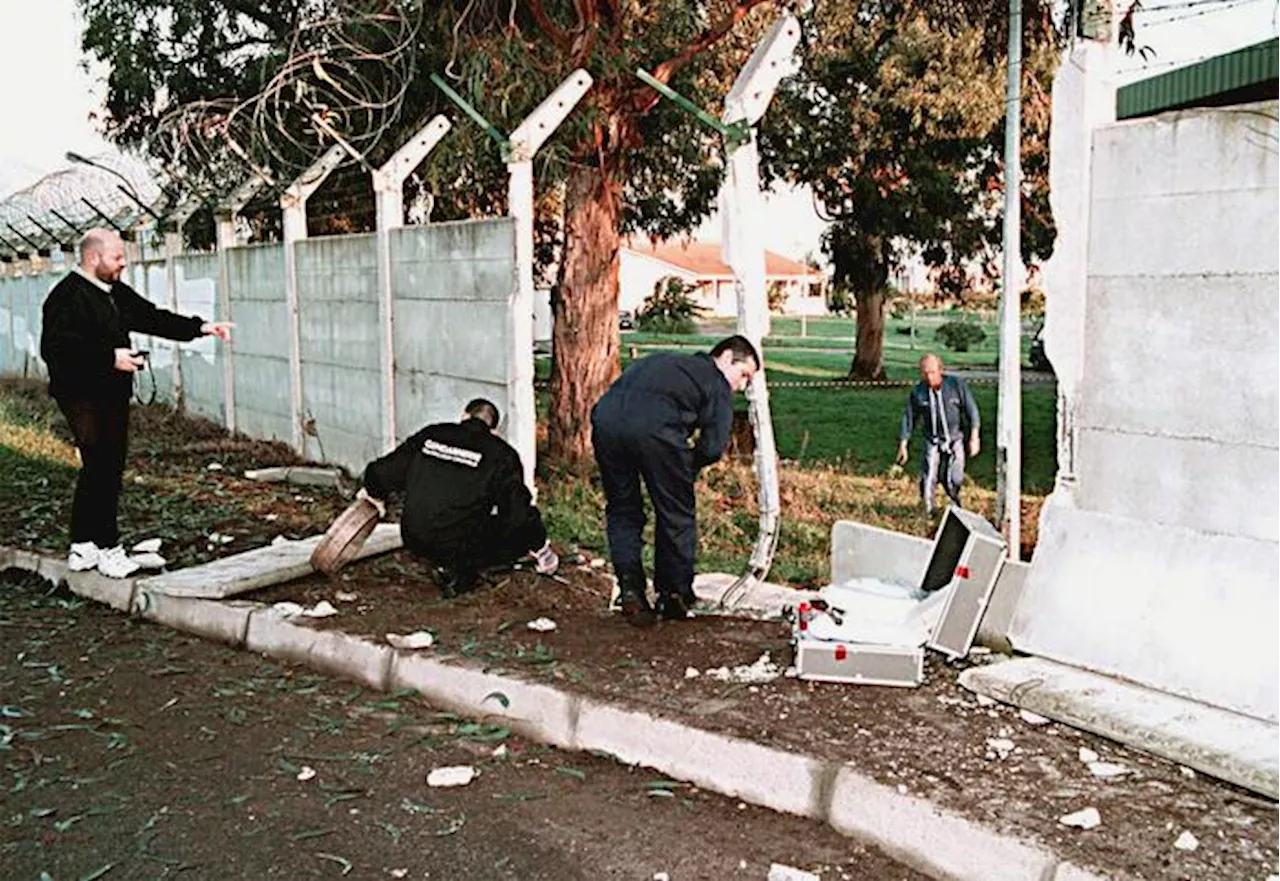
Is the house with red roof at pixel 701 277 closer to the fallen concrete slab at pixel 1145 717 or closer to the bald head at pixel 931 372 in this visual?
the bald head at pixel 931 372

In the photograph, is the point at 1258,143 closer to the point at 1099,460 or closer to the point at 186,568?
the point at 1099,460

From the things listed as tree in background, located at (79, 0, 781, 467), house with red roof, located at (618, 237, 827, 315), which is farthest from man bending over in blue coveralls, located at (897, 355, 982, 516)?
house with red roof, located at (618, 237, 827, 315)

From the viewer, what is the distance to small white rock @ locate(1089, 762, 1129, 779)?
4.27 metres

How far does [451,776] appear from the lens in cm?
459

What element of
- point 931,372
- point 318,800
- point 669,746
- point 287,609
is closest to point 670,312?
point 931,372

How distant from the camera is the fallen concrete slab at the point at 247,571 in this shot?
Answer: 6863 millimetres

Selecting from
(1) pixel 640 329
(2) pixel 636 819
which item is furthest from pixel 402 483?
(1) pixel 640 329

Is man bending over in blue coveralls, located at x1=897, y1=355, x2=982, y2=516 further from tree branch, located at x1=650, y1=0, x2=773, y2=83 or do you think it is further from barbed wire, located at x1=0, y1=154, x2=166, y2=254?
barbed wire, located at x1=0, y1=154, x2=166, y2=254

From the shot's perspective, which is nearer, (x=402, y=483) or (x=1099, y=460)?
(x=1099, y=460)

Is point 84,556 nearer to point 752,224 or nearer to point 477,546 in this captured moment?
point 477,546

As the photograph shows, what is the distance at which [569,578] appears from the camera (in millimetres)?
7273

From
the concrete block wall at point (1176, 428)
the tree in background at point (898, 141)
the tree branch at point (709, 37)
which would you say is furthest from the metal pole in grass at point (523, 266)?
the tree in background at point (898, 141)

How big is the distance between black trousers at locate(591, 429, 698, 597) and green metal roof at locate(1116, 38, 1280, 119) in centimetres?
241

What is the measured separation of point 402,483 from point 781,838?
3.43 m
